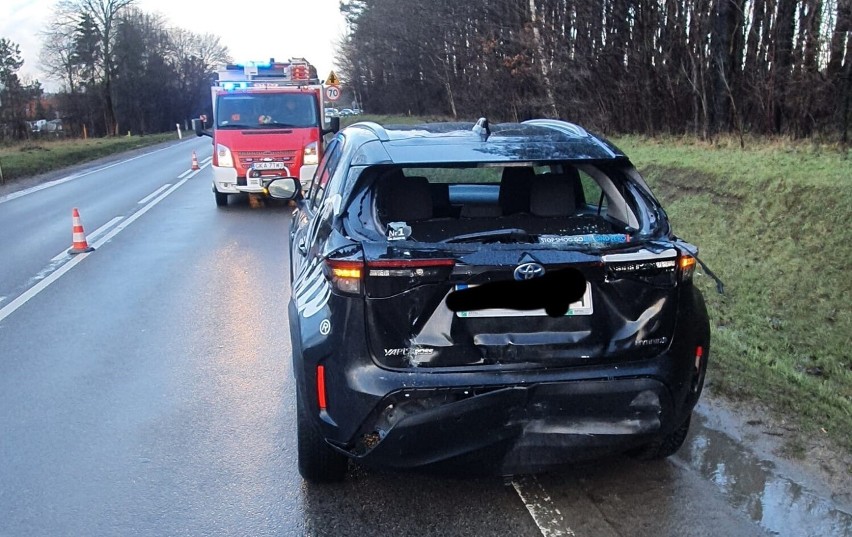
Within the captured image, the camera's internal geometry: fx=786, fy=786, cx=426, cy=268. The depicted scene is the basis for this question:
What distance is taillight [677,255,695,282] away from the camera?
3.52 meters

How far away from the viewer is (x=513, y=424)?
11.0 feet

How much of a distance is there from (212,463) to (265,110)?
12.6m

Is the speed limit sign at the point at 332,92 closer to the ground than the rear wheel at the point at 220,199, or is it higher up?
higher up

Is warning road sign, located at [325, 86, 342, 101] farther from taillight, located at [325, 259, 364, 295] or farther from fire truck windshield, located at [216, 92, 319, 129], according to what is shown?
taillight, located at [325, 259, 364, 295]

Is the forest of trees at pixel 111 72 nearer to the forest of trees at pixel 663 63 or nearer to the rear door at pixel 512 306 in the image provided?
the forest of trees at pixel 663 63

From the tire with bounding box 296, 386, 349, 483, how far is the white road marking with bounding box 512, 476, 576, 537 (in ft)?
2.90

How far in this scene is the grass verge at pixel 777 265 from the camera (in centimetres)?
497

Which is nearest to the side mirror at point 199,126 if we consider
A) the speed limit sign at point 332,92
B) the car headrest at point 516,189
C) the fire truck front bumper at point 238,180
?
the fire truck front bumper at point 238,180

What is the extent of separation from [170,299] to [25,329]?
4.64ft

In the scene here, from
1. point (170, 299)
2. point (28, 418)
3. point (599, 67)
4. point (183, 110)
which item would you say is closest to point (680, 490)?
point (28, 418)

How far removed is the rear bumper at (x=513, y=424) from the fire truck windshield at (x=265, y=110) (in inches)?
517

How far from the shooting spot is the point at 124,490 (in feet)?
13.0

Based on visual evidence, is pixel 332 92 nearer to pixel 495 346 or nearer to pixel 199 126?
pixel 199 126

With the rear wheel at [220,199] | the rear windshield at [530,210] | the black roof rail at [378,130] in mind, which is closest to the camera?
the rear windshield at [530,210]
